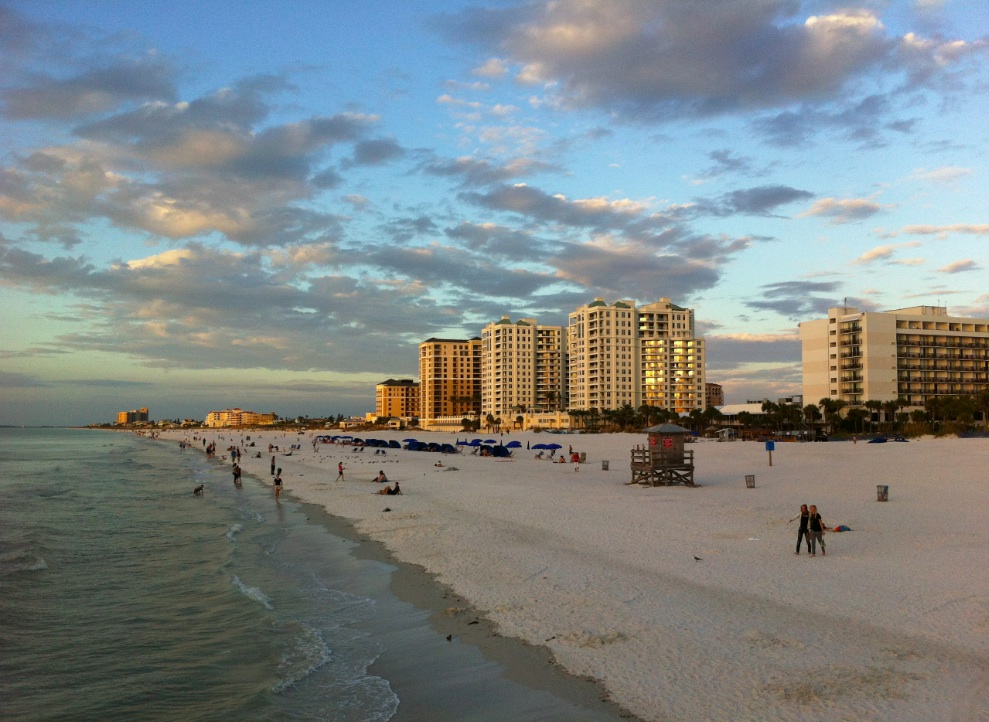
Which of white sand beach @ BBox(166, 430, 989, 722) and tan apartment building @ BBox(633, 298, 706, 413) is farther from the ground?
tan apartment building @ BBox(633, 298, 706, 413)

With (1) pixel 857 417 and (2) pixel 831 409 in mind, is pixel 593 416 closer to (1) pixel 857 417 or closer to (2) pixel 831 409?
(2) pixel 831 409

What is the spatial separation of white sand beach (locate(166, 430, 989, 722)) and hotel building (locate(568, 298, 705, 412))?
473 ft

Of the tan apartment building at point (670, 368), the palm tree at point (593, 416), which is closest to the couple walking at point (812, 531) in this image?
the palm tree at point (593, 416)

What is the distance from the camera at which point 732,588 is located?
15.1m

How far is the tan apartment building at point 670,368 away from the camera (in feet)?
591

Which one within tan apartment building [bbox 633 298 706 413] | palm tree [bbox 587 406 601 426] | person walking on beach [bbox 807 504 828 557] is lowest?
palm tree [bbox 587 406 601 426]

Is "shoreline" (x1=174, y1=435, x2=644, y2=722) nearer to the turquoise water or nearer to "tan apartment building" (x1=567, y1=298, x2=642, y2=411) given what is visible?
the turquoise water

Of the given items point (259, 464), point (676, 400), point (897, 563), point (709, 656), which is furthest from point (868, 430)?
point (709, 656)

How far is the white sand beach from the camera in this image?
965 centimetres

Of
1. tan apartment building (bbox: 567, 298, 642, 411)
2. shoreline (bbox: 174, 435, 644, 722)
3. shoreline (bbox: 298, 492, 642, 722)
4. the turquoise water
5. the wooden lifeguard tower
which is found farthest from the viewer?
tan apartment building (bbox: 567, 298, 642, 411)

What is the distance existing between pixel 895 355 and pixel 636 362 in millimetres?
67270

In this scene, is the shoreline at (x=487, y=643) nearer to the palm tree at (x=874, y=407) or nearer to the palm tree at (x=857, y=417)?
the palm tree at (x=857, y=417)

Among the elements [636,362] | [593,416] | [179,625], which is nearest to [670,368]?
[636,362]

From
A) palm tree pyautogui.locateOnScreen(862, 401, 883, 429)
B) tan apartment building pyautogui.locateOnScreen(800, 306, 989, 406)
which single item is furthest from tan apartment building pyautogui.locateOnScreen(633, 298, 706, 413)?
palm tree pyautogui.locateOnScreen(862, 401, 883, 429)
